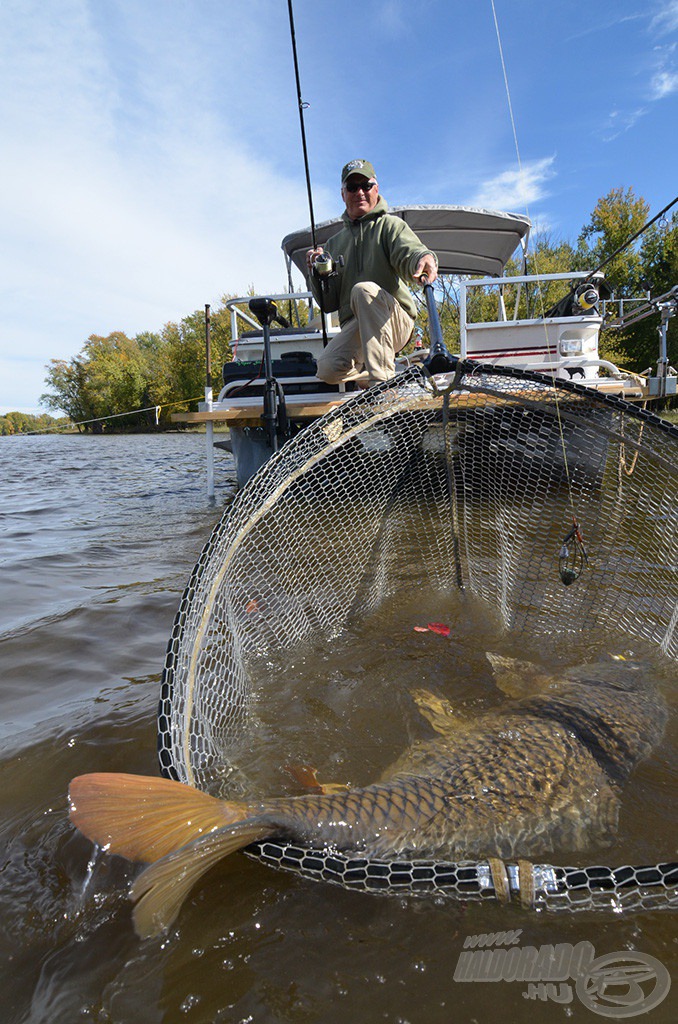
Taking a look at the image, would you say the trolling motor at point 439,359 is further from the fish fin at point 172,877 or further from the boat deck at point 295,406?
the boat deck at point 295,406

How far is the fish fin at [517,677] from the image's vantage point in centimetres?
279

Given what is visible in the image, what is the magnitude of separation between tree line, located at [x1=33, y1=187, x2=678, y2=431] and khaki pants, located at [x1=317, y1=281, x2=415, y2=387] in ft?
23.1

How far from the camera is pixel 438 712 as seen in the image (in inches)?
105

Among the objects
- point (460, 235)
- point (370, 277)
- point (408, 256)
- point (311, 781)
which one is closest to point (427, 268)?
point (408, 256)

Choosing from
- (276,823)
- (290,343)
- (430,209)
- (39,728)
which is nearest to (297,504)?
(39,728)

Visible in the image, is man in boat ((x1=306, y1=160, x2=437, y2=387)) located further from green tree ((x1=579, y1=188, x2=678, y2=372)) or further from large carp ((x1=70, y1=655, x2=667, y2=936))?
green tree ((x1=579, y1=188, x2=678, y2=372))

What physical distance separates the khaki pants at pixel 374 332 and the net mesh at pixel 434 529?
97cm

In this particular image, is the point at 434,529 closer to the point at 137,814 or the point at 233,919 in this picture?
the point at 233,919

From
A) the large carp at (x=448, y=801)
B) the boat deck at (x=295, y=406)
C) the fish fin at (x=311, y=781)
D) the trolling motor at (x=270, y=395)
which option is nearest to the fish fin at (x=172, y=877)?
the large carp at (x=448, y=801)

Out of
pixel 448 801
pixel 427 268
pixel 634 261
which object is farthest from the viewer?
pixel 634 261

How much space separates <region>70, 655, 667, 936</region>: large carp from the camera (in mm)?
1403

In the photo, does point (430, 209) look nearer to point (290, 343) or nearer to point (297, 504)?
point (290, 343)

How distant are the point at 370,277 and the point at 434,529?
2190mm

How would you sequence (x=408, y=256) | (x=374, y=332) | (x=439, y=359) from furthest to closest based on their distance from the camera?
(x=374, y=332)
(x=408, y=256)
(x=439, y=359)
